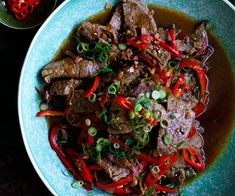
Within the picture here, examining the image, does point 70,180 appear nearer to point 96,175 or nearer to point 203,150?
point 96,175

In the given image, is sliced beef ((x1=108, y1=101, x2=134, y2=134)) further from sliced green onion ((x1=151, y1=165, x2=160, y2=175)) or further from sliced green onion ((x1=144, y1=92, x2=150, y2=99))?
sliced green onion ((x1=151, y1=165, x2=160, y2=175))

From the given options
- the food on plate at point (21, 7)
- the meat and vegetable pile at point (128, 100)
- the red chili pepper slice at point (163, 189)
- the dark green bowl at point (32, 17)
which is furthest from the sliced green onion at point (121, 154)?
the food on plate at point (21, 7)

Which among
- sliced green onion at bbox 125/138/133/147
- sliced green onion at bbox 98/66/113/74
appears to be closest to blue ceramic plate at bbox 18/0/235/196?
sliced green onion at bbox 98/66/113/74

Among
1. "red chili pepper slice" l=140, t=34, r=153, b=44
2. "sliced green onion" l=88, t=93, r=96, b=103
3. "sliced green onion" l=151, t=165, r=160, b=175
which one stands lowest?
"sliced green onion" l=151, t=165, r=160, b=175

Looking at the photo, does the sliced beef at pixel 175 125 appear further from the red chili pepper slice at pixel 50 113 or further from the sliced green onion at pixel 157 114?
the red chili pepper slice at pixel 50 113

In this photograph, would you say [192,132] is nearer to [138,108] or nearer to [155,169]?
[155,169]
